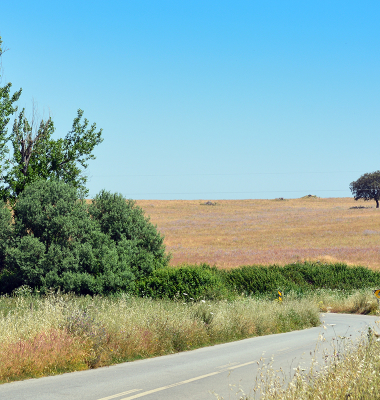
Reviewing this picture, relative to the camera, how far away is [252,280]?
31.7m

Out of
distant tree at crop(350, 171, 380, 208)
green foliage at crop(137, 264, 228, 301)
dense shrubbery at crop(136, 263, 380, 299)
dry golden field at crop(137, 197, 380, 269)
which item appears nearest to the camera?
green foliage at crop(137, 264, 228, 301)

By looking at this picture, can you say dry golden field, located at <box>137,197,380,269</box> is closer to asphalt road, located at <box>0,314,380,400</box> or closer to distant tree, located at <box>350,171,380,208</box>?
distant tree, located at <box>350,171,380,208</box>

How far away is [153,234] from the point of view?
82.0 ft

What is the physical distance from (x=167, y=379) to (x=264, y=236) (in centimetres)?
5373

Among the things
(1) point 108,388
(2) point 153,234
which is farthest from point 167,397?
(2) point 153,234

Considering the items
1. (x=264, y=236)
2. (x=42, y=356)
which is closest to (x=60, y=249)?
(x=42, y=356)

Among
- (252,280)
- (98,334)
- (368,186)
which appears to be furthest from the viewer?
(368,186)

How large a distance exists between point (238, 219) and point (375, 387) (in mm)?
80044

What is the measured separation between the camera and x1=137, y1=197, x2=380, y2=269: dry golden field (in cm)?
4472

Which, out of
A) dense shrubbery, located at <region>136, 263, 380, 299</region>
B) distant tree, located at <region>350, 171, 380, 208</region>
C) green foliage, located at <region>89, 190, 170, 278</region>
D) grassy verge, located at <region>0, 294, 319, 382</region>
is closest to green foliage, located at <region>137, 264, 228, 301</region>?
dense shrubbery, located at <region>136, 263, 380, 299</region>

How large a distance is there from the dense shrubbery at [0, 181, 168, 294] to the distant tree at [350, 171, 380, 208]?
90521 millimetres

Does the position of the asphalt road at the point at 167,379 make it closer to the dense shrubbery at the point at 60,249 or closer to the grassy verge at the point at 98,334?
the grassy verge at the point at 98,334

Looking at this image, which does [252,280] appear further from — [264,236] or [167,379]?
[264,236]

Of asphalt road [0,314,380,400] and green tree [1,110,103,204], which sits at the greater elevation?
green tree [1,110,103,204]
